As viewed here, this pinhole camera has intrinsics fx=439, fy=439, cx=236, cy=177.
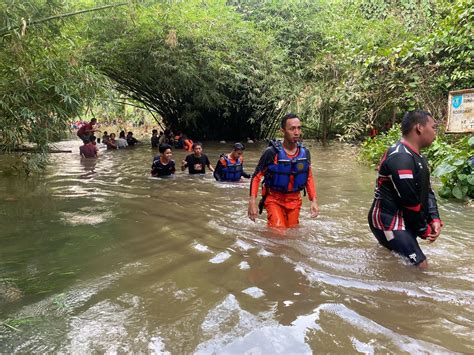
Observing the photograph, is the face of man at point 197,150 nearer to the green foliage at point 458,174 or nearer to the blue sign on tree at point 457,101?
the green foliage at point 458,174

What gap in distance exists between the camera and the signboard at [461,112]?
731cm

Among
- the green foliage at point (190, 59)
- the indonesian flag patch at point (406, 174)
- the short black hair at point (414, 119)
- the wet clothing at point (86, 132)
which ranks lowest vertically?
the indonesian flag patch at point (406, 174)

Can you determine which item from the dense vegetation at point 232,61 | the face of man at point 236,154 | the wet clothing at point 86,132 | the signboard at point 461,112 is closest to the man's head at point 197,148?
the face of man at point 236,154

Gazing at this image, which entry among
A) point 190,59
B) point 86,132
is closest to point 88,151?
point 86,132

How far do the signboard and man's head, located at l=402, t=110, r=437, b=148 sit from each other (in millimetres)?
4469

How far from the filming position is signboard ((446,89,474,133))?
24.0 feet

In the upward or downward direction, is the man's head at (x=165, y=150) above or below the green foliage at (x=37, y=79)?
below

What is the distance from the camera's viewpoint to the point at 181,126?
2228cm

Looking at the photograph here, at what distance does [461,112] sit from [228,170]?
4.41m

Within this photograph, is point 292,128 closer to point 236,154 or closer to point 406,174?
point 406,174

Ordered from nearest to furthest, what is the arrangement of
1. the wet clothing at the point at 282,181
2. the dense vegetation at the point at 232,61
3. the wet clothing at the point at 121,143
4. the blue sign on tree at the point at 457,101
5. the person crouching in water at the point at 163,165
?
the wet clothing at the point at 282,181
the dense vegetation at the point at 232,61
the blue sign on tree at the point at 457,101
the person crouching in water at the point at 163,165
the wet clothing at the point at 121,143

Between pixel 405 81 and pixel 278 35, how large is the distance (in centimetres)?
1162

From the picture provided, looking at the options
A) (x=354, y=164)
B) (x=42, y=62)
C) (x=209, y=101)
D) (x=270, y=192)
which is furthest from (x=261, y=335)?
(x=209, y=101)

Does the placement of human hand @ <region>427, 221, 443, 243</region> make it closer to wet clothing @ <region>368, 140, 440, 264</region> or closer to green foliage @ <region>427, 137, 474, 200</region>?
wet clothing @ <region>368, 140, 440, 264</region>
